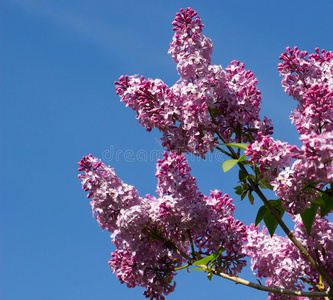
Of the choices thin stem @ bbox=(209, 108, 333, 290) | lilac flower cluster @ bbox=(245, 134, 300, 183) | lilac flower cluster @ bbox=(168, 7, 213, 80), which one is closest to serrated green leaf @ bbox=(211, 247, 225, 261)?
thin stem @ bbox=(209, 108, 333, 290)

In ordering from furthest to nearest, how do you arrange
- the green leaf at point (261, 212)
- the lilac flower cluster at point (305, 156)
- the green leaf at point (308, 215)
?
the green leaf at point (261, 212), the green leaf at point (308, 215), the lilac flower cluster at point (305, 156)

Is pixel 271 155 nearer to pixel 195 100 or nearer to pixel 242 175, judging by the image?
pixel 242 175

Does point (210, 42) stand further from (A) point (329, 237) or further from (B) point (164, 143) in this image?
(A) point (329, 237)

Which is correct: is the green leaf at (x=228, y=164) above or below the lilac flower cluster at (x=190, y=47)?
below

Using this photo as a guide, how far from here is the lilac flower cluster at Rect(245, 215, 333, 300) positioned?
21.4ft

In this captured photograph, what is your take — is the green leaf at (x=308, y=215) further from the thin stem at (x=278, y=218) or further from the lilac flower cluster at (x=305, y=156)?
the lilac flower cluster at (x=305, y=156)

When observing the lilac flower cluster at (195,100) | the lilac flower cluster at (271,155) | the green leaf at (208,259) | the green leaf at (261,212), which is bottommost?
the green leaf at (208,259)

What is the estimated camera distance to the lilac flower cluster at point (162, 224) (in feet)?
20.4

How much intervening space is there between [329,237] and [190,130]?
7.90 feet

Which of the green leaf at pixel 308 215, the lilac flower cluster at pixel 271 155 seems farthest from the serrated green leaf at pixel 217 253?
the lilac flower cluster at pixel 271 155

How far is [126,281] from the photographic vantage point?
652cm

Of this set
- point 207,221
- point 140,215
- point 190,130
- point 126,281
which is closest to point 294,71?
point 190,130

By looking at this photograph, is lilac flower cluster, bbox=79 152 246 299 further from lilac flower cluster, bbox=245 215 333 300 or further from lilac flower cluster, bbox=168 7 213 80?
lilac flower cluster, bbox=168 7 213 80

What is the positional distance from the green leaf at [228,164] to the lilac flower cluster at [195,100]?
35cm
